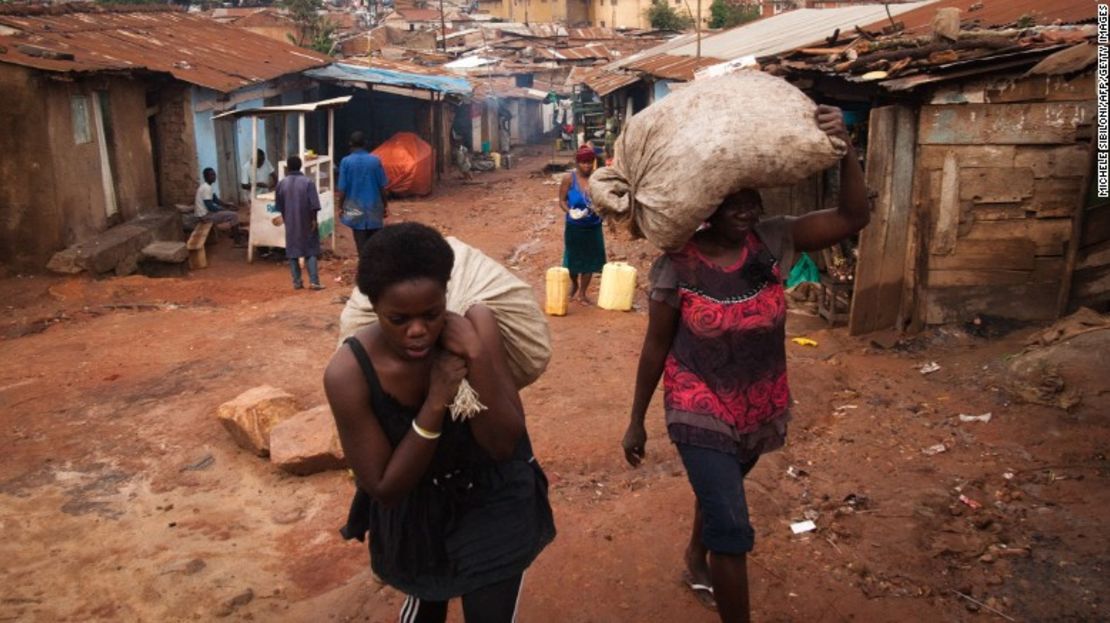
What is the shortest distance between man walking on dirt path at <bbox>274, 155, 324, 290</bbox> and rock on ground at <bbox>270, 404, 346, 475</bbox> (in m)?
5.01

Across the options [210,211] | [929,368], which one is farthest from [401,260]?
[210,211]

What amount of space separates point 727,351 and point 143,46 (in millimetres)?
12727

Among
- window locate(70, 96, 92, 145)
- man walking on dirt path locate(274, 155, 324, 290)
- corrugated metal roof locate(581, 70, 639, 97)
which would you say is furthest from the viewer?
corrugated metal roof locate(581, 70, 639, 97)

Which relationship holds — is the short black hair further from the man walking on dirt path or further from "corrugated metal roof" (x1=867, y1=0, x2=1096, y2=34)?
the man walking on dirt path

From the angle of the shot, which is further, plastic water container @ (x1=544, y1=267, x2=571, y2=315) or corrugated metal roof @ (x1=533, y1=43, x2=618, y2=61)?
corrugated metal roof @ (x1=533, y1=43, x2=618, y2=61)

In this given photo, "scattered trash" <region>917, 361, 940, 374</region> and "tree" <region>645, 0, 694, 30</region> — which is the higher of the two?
"tree" <region>645, 0, 694, 30</region>

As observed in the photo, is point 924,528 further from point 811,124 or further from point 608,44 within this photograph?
point 608,44

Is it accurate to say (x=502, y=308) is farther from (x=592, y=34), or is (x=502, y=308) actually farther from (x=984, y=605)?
(x=592, y=34)

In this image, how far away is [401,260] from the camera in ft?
6.57

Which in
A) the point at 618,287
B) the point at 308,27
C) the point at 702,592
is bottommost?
the point at 702,592

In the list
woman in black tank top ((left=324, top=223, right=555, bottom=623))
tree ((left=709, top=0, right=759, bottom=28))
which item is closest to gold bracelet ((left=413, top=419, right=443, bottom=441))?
woman in black tank top ((left=324, top=223, right=555, bottom=623))

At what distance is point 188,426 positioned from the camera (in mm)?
5637

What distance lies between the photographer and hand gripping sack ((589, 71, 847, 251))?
106 inches

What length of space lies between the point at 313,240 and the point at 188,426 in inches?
179
